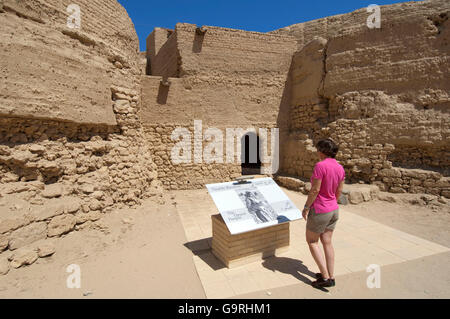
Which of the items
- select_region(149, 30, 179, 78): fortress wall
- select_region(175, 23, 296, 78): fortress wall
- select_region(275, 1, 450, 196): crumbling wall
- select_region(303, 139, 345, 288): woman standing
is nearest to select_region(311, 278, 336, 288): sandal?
select_region(303, 139, 345, 288): woman standing

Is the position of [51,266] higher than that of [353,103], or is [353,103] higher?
[353,103]

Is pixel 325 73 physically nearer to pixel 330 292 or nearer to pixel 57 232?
pixel 330 292

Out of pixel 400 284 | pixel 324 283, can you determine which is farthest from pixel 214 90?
pixel 400 284

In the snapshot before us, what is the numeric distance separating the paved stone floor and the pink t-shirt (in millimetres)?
1141

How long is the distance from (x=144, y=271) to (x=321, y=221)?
2.71 m

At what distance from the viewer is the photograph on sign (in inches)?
141

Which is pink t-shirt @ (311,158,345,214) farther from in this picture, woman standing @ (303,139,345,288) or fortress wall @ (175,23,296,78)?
fortress wall @ (175,23,296,78)

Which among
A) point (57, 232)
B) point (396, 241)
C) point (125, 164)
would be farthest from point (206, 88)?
point (396, 241)

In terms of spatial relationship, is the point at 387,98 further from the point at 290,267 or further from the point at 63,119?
the point at 63,119

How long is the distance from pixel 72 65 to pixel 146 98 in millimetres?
3066

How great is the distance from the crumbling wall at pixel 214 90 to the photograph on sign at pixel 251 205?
4.76 m

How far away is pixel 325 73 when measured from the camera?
871cm

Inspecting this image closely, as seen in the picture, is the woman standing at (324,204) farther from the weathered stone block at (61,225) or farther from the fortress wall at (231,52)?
the fortress wall at (231,52)

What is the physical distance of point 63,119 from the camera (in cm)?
480
